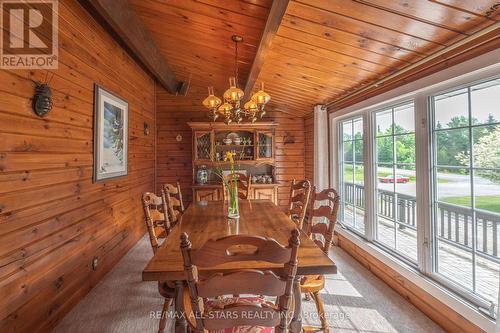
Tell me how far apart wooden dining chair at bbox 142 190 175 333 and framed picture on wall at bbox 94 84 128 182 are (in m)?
0.92

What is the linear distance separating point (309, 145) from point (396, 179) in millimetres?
2468

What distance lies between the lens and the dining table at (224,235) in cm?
129

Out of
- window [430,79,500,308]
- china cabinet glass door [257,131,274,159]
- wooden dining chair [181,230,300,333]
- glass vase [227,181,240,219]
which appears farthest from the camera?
china cabinet glass door [257,131,274,159]

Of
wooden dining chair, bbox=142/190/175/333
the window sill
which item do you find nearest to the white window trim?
the window sill

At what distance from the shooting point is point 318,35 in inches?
85.0

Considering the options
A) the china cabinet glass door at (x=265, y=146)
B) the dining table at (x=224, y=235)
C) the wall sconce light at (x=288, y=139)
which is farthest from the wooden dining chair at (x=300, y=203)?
the wall sconce light at (x=288, y=139)

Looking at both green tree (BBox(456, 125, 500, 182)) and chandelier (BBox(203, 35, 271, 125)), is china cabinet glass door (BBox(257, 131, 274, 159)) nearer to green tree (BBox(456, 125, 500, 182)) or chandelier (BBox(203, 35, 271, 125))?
chandelier (BBox(203, 35, 271, 125))

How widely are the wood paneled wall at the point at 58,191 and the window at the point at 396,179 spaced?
10.2ft

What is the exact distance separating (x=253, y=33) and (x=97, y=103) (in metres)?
1.78

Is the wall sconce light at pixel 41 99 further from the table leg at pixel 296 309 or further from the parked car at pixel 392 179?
the parked car at pixel 392 179

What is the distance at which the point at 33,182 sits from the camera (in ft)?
5.90

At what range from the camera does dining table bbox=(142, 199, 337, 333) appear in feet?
4.23

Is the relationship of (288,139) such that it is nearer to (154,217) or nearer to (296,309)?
(154,217)

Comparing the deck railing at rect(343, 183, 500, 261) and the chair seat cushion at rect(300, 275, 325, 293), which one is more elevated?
the deck railing at rect(343, 183, 500, 261)
